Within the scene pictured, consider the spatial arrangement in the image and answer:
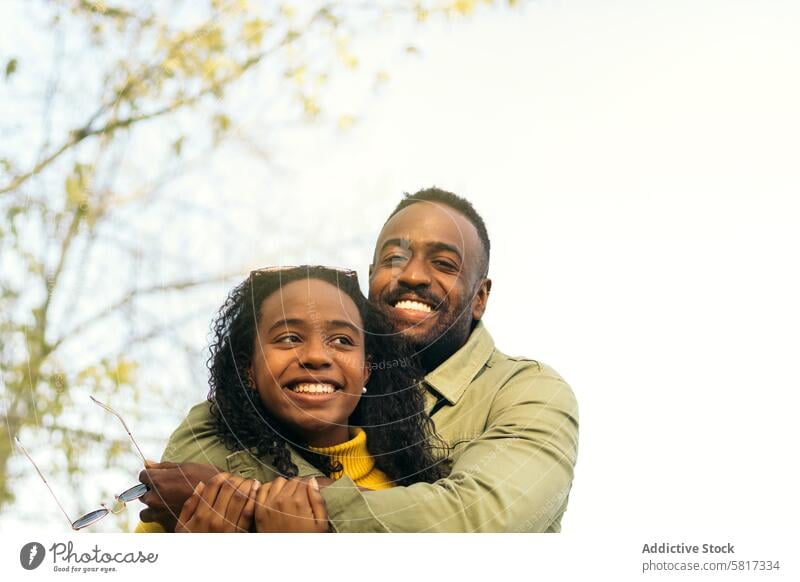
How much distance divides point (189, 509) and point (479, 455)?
427 mm

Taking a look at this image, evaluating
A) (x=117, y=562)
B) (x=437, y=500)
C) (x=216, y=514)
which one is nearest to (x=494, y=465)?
(x=437, y=500)

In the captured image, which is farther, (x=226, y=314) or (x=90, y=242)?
(x=90, y=242)

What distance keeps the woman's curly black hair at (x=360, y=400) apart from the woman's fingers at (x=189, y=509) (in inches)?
3.1

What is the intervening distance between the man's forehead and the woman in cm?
Answer: 10

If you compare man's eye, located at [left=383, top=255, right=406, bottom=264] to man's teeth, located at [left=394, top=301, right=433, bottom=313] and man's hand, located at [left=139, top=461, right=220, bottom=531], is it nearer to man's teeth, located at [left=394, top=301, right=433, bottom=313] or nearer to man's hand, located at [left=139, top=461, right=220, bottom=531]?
man's teeth, located at [left=394, top=301, right=433, bottom=313]

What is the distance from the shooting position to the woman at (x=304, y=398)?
61.6 inches

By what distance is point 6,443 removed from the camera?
1936mm

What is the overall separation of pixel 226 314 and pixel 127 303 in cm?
22

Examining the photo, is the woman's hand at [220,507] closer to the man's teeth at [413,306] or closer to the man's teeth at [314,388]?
the man's teeth at [314,388]

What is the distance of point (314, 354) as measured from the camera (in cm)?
158

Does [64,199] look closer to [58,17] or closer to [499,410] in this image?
[58,17]

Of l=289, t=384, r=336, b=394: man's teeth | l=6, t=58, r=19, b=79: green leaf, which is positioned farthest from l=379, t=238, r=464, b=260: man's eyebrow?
l=6, t=58, r=19, b=79: green leaf

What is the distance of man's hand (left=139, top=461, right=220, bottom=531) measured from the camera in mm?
1579

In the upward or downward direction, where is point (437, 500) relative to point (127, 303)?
downward
